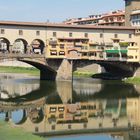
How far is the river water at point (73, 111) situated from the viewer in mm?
26438

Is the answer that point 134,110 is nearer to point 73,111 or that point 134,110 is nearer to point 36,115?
point 73,111

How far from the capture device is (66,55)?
6156 cm

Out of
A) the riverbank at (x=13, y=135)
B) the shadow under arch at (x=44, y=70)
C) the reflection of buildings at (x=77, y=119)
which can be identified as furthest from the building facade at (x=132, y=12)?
the riverbank at (x=13, y=135)

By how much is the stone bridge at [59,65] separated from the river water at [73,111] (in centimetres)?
534

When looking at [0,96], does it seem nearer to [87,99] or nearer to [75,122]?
[87,99]

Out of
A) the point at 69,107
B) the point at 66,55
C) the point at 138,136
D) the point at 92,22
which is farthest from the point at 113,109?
the point at 92,22

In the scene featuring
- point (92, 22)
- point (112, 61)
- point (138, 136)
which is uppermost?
point (92, 22)

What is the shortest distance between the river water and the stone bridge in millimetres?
5339

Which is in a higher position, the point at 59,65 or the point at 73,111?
the point at 59,65

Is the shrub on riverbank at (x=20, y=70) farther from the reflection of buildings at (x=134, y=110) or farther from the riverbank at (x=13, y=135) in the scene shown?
the riverbank at (x=13, y=135)

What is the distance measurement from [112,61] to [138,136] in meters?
40.7

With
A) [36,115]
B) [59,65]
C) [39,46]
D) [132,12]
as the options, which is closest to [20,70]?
[39,46]

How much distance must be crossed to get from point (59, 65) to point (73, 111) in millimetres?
26851

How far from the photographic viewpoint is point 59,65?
2393 inches
